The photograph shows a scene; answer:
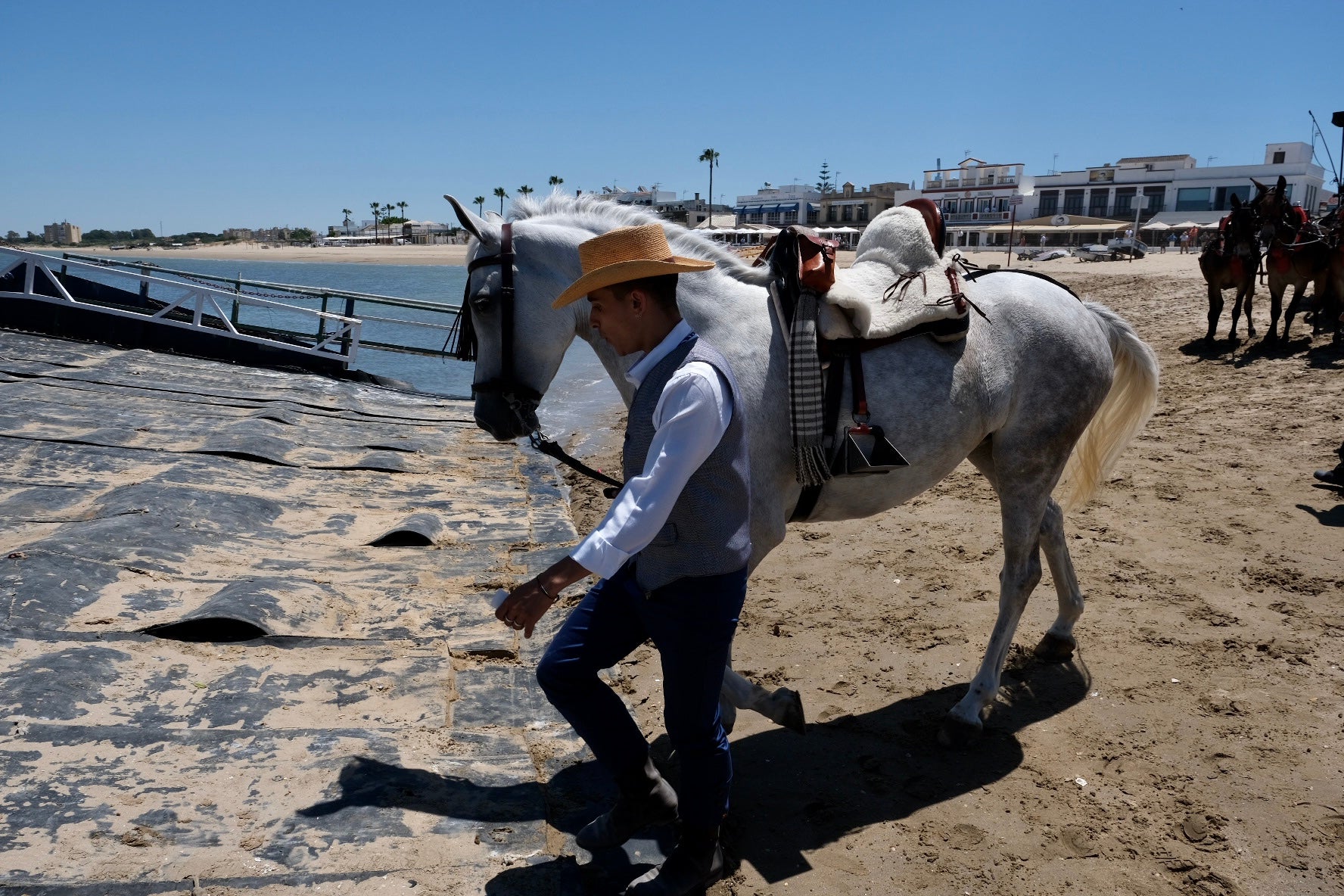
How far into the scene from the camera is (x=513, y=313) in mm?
3416

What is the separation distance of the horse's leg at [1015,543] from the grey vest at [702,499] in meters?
2.14

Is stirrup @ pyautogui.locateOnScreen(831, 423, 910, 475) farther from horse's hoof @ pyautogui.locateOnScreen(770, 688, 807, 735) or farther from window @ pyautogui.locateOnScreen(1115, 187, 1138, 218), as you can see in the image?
window @ pyautogui.locateOnScreen(1115, 187, 1138, 218)

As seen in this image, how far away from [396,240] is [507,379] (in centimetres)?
15187

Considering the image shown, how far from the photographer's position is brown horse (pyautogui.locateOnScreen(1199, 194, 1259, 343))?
45.2 feet

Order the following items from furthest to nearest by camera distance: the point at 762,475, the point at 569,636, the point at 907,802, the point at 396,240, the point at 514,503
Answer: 1. the point at 396,240
2. the point at 514,503
3. the point at 907,802
4. the point at 762,475
5. the point at 569,636

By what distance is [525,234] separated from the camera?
3463 mm

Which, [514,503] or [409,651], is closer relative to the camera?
[409,651]


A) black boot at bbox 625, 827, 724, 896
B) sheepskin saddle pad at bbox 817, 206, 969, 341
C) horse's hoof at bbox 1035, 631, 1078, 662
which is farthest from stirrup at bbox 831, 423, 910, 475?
horse's hoof at bbox 1035, 631, 1078, 662

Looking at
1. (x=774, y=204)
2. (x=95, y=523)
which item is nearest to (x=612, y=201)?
(x=95, y=523)

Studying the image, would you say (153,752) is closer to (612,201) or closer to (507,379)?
(507,379)

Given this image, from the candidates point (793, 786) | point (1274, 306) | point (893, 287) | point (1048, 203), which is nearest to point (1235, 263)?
point (1274, 306)

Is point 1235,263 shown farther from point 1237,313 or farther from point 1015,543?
point 1015,543

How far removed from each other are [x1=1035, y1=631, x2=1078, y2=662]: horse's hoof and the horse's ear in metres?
3.44

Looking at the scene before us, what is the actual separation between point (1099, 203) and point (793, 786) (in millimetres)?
80593
